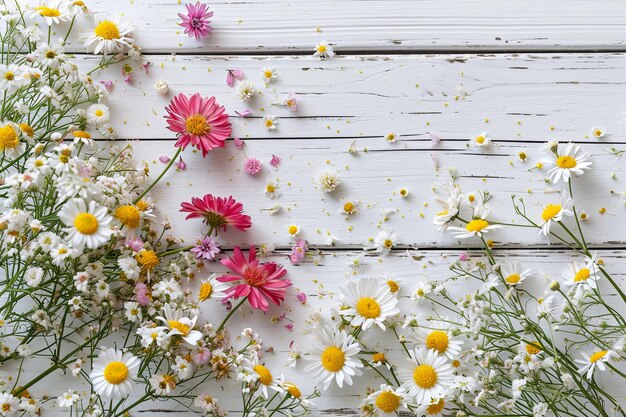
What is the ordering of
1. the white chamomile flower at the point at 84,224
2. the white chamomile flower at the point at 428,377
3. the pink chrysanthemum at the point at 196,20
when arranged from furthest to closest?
the pink chrysanthemum at the point at 196,20, the white chamomile flower at the point at 428,377, the white chamomile flower at the point at 84,224

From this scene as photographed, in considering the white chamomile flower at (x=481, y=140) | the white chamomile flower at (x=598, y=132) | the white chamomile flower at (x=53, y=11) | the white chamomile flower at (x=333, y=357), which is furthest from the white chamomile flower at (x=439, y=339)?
the white chamomile flower at (x=53, y=11)

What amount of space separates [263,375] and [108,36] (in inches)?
24.7

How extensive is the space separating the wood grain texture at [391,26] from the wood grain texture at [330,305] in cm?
37

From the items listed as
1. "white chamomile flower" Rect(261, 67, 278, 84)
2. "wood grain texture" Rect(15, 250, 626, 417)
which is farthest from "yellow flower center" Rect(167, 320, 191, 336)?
"white chamomile flower" Rect(261, 67, 278, 84)

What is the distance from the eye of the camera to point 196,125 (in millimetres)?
1100

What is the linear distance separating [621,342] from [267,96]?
0.70m

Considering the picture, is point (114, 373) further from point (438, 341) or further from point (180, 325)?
point (438, 341)

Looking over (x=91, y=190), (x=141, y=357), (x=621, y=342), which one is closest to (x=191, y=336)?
(x=141, y=357)

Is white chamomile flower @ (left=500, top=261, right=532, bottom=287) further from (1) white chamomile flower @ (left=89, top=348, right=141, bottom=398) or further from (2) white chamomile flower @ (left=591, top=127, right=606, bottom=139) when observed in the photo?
(1) white chamomile flower @ (left=89, top=348, right=141, bottom=398)

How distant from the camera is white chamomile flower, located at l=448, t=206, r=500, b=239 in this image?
108 centimetres

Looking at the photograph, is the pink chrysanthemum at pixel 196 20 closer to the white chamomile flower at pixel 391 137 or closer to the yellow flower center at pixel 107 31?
the yellow flower center at pixel 107 31

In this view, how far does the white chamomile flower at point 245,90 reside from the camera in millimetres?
1141

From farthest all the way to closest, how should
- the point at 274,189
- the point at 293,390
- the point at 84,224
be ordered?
1. the point at 274,189
2. the point at 293,390
3. the point at 84,224

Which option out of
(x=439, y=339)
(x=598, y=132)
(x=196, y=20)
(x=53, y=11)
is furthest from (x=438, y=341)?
(x=53, y=11)
